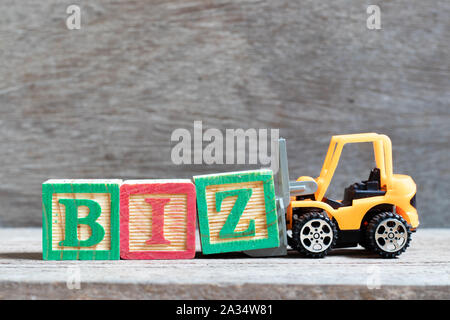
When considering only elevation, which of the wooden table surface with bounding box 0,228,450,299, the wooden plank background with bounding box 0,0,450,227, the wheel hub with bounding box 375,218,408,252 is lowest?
the wooden table surface with bounding box 0,228,450,299

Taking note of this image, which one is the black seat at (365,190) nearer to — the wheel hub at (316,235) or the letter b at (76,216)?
the wheel hub at (316,235)

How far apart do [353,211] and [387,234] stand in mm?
74

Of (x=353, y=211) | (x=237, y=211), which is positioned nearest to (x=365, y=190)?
(x=353, y=211)

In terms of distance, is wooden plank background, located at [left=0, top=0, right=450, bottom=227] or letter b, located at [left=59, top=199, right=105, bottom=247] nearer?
letter b, located at [left=59, top=199, right=105, bottom=247]

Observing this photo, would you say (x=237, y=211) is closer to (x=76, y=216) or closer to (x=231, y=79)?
(x=76, y=216)

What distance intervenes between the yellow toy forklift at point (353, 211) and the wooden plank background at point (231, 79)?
364mm

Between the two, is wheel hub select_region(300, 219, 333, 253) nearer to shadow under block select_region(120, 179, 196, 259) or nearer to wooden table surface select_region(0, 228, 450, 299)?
wooden table surface select_region(0, 228, 450, 299)

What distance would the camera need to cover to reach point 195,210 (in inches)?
39.8

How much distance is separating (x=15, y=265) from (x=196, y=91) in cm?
68

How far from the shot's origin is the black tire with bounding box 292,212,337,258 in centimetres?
100

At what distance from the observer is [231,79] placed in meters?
1.41

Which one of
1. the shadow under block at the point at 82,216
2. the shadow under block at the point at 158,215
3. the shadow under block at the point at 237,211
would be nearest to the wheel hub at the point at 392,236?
the shadow under block at the point at 237,211

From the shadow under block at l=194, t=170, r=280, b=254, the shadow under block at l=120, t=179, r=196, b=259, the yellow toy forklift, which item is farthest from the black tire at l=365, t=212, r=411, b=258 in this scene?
the shadow under block at l=120, t=179, r=196, b=259
